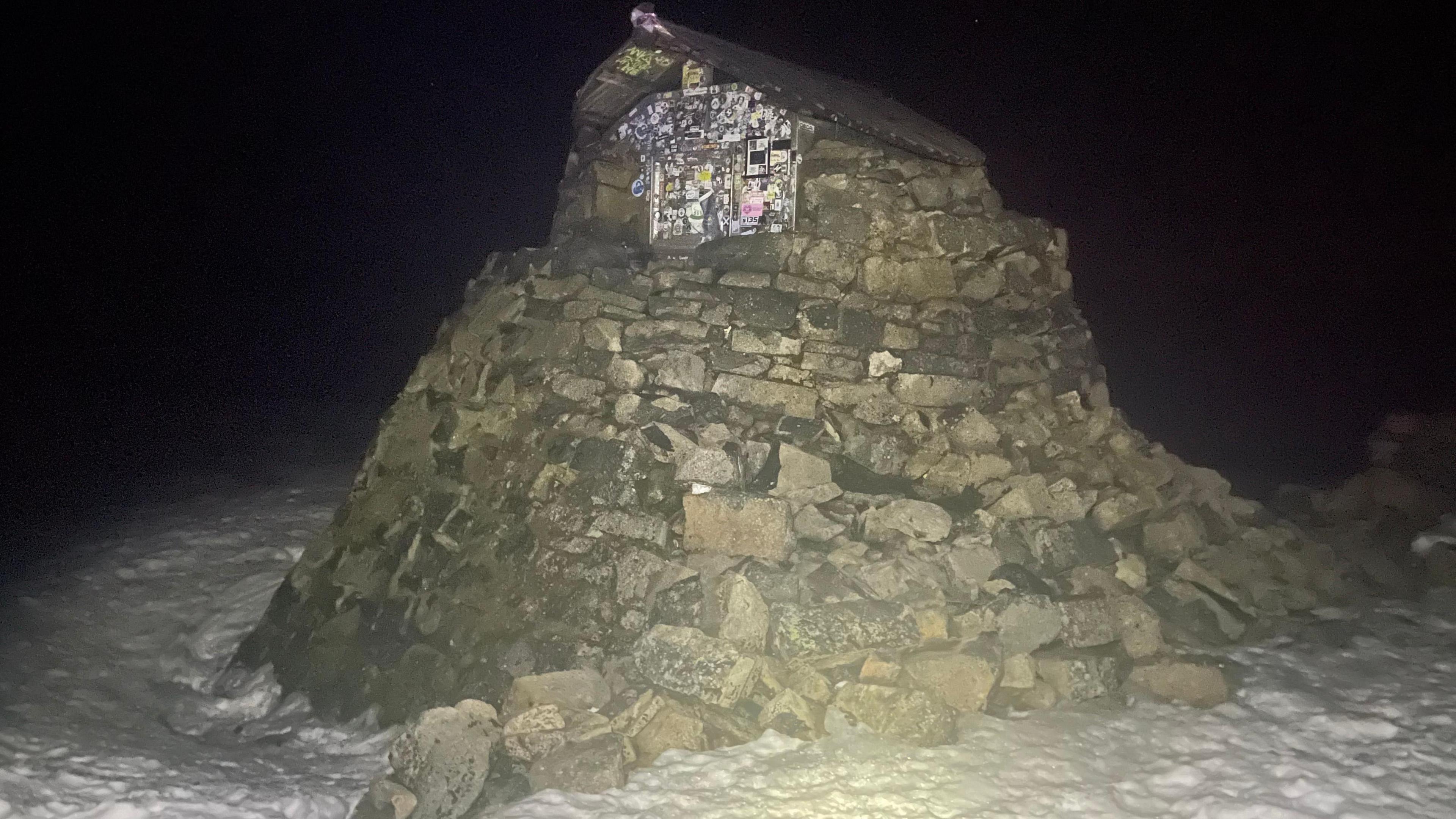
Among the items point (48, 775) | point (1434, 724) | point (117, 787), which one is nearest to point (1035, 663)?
point (1434, 724)

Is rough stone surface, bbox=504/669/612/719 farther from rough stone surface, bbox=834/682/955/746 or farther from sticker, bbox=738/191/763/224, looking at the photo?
sticker, bbox=738/191/763/224

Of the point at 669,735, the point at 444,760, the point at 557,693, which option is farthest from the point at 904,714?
the point at 444,760

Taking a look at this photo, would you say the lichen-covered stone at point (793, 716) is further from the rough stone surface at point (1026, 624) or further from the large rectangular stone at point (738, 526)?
the rough stone surface at point (1026, 624)

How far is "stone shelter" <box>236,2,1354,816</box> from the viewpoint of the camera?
5.13 m

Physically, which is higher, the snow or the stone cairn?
the stone cairn

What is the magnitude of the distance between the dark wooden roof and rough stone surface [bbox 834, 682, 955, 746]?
4011mm

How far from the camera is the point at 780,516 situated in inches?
218

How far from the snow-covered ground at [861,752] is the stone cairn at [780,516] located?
0.83ft

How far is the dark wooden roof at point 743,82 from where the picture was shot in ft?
20.6

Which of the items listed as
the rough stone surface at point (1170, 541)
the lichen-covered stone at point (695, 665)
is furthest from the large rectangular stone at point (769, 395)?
the rough stone surface at point (1170, 541)

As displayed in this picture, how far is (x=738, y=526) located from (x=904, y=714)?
1.60m

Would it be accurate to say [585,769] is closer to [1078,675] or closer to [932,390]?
[1078,675]

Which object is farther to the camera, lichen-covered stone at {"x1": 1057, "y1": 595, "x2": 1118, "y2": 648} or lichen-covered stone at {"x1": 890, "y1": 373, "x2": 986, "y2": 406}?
lichen-covered stone at {"x1": 890, "y1": 373, "x2": 986, "y2": 406}

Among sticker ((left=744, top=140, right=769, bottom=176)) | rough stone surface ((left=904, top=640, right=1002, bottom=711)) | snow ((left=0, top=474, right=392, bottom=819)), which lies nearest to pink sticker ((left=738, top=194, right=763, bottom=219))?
sticker ((left=744, top=140, right=769, bottom=176))
